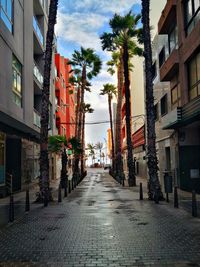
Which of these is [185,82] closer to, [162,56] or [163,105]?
[163,105]

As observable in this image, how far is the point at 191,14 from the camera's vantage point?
21.2 m

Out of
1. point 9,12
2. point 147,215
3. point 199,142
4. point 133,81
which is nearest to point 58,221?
point 147,215

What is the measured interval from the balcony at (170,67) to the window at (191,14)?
1.98m

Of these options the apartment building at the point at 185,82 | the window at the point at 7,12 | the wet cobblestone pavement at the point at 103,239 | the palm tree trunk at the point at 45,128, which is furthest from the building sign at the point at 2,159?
the apartment building at the point at 185,82

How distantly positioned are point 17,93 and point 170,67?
10018mm

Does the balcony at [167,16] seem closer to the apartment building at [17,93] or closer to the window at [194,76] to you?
the window at [194,76]

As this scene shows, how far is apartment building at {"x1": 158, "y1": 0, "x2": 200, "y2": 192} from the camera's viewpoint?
66.8 ft

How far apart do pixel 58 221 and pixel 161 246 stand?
4.47 metres

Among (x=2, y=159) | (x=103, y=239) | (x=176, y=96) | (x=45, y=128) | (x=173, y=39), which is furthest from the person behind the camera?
(x=173, y=39)

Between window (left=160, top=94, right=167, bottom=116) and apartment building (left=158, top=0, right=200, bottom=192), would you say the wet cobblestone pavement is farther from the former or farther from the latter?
window (left=160, top=94, right=167, bottom=116)

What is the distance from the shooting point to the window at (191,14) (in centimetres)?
1998

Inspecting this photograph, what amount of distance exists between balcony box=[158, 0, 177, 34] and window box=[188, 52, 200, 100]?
4754 mm

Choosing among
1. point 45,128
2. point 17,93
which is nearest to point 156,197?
point 45,128

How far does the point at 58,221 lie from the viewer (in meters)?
11.6
